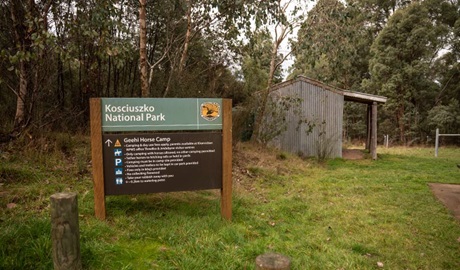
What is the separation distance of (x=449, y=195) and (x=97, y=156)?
7.55 meters

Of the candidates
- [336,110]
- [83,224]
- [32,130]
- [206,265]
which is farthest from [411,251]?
[336,110]

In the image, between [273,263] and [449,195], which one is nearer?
[273,263]

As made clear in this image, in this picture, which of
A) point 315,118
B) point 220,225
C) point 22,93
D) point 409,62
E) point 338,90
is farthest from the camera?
point 409,62

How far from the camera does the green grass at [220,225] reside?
3.23 m

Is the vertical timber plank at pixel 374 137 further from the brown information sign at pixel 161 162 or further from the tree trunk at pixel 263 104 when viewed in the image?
the brown information sign at pixel 161 162

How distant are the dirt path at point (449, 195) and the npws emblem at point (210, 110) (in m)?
4.75

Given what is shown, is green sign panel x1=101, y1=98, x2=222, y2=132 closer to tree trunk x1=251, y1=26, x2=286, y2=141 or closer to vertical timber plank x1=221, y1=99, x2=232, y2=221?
vertical timber plank x1=221, y1=99, x2=232, y2=221

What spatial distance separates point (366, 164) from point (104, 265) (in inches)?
454

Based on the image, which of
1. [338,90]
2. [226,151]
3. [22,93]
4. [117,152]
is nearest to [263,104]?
[338,90]

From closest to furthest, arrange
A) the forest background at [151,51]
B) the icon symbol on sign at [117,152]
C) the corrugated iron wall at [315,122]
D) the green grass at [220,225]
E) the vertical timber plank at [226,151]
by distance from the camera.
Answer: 1. the green grass at [220,225]
2. the icon symbol on sign at [117,152]
3. the vertical timber plank at [226,151]
4. the forest background at [151,51]
5. the corrugated iron wall at [315,122]

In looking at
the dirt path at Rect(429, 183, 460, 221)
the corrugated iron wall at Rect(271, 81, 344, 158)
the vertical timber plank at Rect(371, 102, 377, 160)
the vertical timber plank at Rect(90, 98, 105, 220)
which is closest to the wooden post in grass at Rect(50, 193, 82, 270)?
the vertical timber plank at Rect(90, 98, 105, 220)

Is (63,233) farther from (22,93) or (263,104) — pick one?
(263,104)

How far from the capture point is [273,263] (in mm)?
2104

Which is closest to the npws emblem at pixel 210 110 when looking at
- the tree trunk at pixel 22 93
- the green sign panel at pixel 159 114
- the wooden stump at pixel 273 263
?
the green sign panel at pixel 159 114
